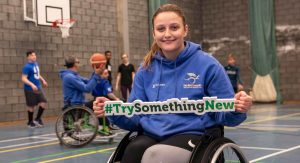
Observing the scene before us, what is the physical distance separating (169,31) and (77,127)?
3427 millimetres

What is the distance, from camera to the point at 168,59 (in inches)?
79.7

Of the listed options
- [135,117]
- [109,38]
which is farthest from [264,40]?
[135,117]

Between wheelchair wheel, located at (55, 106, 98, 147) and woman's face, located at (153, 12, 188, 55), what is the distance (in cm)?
313

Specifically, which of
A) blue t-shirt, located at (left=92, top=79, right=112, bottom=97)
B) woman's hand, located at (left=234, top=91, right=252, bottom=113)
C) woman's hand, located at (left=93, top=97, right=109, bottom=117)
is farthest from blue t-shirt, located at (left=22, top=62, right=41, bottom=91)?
woman's hand, located at (left=234, top=91, right=252, bottom=113)

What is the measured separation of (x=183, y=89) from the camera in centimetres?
192

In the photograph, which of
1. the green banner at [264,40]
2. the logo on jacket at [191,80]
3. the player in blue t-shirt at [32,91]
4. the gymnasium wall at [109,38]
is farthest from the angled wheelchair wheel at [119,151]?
the green banner at [264,40]

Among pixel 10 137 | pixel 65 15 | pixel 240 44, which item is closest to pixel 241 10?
pixel 240 44

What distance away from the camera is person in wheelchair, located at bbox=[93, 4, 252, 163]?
5.96ft

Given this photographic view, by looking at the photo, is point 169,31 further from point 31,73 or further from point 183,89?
point 31,73

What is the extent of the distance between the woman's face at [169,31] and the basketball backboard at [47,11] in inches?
308

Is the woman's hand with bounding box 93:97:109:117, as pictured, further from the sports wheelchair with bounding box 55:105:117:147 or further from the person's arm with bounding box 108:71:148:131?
the sports wheelchair with bounding box 55:105:117:147

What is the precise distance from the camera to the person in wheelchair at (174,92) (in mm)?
1817

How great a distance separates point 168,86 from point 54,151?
3265mm

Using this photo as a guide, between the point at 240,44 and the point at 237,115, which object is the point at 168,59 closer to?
the point at 237,115
